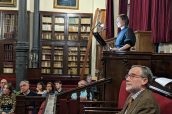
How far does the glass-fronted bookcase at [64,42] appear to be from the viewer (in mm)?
15219

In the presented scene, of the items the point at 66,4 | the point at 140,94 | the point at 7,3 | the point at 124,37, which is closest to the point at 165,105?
the point at 140,94

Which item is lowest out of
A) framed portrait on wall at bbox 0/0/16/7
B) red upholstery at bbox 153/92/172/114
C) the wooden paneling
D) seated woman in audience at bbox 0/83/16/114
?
seated woman in audience at bbox 0/83/16/114

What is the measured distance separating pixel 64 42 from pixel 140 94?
39.7 feet

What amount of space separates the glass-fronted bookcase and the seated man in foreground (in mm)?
11777

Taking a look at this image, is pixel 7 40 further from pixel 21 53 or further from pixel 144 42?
pixel 144 42

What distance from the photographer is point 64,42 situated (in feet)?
50.0

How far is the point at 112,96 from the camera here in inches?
219

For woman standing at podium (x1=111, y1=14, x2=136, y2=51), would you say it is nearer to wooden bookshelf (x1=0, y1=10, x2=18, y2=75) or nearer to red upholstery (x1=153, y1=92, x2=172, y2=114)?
red upholstery (x1=153, y1=92, x2=172, y2=114)

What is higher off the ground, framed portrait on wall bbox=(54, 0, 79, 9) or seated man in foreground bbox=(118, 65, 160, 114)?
framed portrait on wall bbox=(54, 0, 79, 9)

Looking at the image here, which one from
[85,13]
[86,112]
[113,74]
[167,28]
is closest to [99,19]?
[85,13]

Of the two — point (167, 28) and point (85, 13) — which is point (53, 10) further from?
point (167, 28)

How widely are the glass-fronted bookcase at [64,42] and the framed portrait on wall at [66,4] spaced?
0.31m

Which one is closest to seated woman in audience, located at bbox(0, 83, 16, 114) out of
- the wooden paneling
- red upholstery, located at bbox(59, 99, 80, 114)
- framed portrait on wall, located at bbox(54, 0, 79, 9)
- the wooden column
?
red upholstery, located at bbox(59, 99, 80, 114)

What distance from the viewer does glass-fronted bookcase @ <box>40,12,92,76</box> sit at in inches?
599
